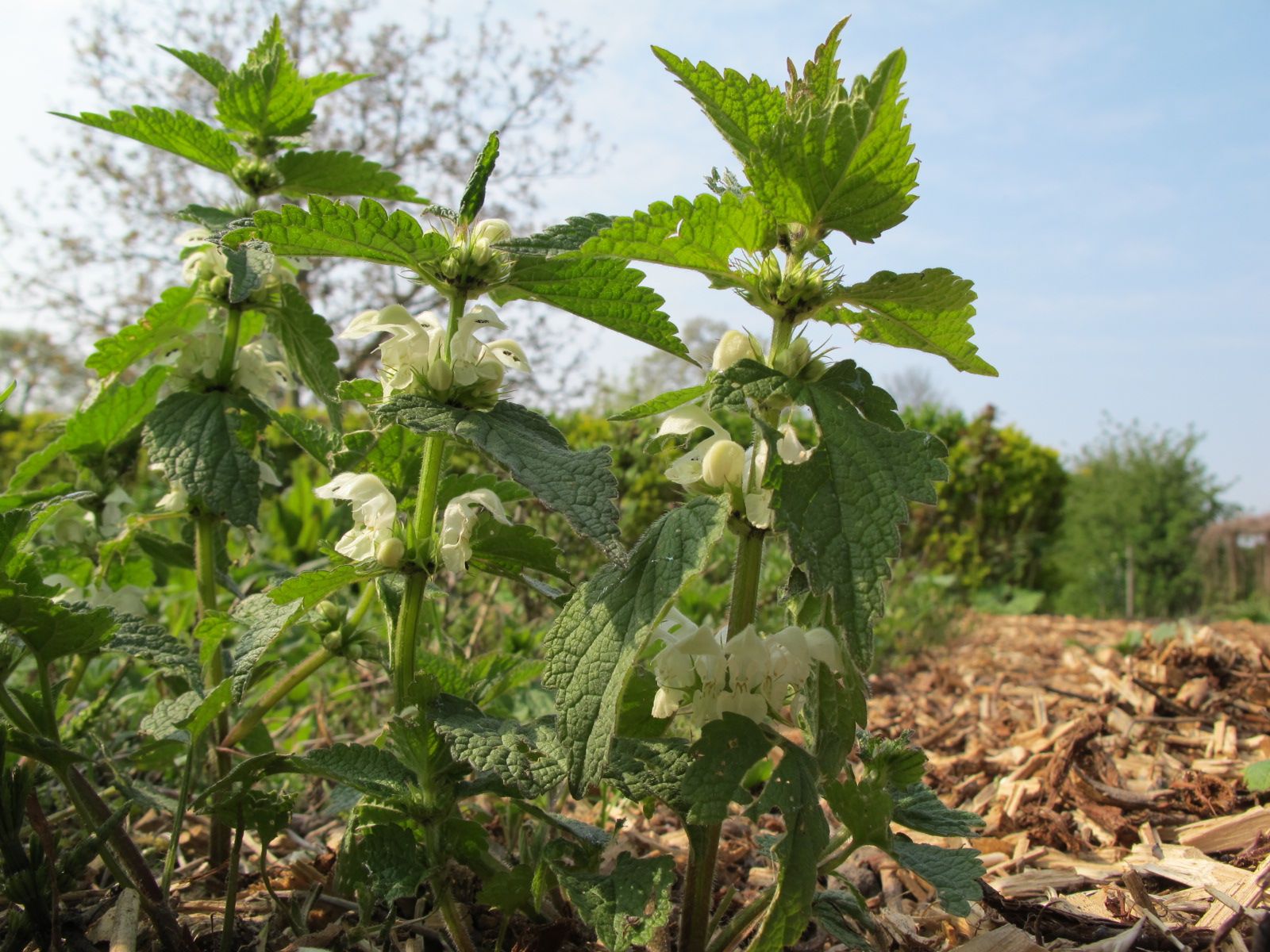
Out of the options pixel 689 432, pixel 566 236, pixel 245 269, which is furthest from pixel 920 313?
pixel 245 269

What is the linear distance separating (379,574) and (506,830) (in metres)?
0.73

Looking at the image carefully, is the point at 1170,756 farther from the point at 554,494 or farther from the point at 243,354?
the point at 243,354

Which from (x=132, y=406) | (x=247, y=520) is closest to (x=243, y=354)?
(x=132, y=406)

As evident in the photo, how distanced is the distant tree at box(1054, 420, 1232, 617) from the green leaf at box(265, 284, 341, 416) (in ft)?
32.2

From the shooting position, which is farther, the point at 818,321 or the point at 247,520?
the point at 247,520

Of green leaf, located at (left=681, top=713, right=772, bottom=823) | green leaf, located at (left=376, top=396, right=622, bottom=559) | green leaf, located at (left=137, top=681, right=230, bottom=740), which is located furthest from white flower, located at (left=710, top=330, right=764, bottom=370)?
green leaf, located at (left=137, top=681, right=230, bottom=740)

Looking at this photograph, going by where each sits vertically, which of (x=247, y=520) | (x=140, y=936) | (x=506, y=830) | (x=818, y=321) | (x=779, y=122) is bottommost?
(x=140, y=936)

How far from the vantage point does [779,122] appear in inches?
42.6

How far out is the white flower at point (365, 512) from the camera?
4.32ft

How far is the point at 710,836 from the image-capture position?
1.25m

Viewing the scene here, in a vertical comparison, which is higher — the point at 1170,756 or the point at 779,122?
the point at 779,122

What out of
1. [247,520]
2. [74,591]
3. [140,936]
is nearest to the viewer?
[140,936]

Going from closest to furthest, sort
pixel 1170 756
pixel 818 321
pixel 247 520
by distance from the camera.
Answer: pixel 818 321
pixel 247 520
pixel 1170 756

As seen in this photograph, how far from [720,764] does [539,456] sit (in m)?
0.43
